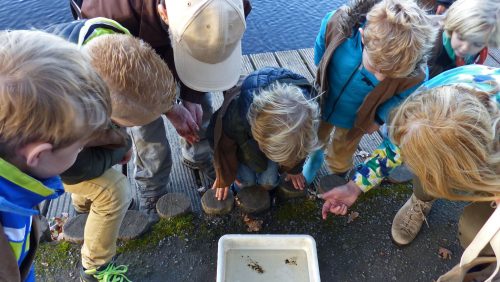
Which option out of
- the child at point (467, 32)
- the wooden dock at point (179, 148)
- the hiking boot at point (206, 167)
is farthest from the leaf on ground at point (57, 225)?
the child at point (467, 32)

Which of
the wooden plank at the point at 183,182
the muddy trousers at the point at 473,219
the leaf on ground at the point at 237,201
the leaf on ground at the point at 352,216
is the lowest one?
the wooden plank at the point at 183,182

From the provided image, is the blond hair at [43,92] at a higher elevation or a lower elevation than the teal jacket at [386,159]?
higher

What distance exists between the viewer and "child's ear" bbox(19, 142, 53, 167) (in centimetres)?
104

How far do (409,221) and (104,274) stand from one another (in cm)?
179

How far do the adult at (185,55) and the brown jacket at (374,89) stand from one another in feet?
1.71

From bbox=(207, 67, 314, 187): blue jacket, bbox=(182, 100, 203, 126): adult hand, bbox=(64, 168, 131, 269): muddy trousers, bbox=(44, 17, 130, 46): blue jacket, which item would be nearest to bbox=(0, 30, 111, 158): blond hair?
bbox=(44, 17, 130, 46): blue jacket

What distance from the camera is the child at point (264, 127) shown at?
1.80 m

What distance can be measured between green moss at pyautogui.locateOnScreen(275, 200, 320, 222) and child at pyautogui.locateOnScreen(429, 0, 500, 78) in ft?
4.04

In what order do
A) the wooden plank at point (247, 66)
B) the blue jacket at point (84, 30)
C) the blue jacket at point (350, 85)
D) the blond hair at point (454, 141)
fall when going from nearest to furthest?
the blond hair at point (454, 141) < the blue jacket at point (84, 30) < the blue jacket at point (350, 85) < the wooden plank at point (247, 66)

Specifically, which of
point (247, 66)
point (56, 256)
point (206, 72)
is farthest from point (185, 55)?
point (247, 66)

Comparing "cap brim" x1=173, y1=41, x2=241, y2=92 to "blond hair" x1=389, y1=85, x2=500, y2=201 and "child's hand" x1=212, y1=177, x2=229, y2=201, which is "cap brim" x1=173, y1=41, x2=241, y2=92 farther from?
"blond hair" x1=389, y1=85, x2=500, y2=201

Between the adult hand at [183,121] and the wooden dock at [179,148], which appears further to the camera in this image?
the wooden dock at [179,148]

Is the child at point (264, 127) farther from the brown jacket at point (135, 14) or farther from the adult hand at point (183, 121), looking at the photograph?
the brown jacket at point (135, 14)

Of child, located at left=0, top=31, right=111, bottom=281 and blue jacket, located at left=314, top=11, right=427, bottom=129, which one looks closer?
child, located at left=0, top=31, right=111, bottom=281
